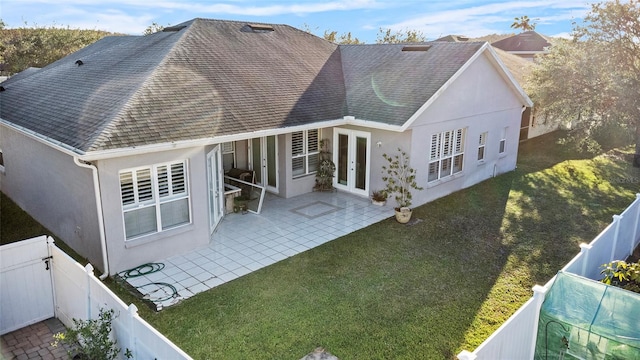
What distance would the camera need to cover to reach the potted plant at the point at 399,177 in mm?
14719

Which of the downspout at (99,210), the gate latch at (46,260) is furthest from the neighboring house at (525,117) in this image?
the gate latch at (46,260)

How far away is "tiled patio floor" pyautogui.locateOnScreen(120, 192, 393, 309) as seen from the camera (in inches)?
392

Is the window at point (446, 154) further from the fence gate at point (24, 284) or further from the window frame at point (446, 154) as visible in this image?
the fence gate at point (24, 284)

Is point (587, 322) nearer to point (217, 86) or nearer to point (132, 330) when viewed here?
point (132, 330)

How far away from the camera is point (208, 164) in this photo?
12.0m


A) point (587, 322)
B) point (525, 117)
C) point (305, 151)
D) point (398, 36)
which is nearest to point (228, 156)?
point (305, 151)

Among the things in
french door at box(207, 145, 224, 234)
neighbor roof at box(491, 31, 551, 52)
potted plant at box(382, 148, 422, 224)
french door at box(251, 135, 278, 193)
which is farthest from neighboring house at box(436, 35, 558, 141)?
neighbor roof at box(491, 31, 551, 52)

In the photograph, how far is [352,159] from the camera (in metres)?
Answer: 16.2

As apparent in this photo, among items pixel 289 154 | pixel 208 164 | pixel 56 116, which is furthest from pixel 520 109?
pixel 56 116

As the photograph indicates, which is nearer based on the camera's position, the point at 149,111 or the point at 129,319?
the point at 129,319

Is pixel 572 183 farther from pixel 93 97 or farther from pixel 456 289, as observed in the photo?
pixel 93 97

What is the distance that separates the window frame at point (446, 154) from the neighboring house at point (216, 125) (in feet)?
0.23

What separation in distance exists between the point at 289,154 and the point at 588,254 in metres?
9.77

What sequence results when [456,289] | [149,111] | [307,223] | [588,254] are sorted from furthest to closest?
[307,223]
[149,111]
[456,289]
[588,254]
